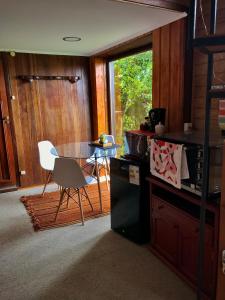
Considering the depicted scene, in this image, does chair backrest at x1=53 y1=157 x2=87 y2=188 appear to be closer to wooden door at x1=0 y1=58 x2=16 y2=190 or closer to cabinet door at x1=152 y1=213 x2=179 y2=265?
cabinet door at x1=152 y1=213 x2=179 y2=265

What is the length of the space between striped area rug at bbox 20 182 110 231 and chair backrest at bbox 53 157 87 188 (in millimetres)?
469

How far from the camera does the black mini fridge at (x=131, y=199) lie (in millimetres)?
2268

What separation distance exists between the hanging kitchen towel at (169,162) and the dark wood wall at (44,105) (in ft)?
8.08

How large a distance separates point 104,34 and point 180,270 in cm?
253

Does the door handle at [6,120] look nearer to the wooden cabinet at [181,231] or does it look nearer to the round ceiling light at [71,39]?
the round ceiling light at [71,39]

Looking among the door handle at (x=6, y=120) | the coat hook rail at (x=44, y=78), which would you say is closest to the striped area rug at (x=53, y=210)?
the door handle at (x=6, y=120)

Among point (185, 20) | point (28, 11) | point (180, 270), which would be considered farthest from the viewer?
point (185, 20)

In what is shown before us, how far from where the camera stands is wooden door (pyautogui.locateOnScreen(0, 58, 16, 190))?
367 cm

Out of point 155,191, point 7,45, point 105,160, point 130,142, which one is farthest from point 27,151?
point 155,191

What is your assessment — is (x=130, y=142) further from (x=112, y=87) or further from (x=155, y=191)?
(x=112, y=87)

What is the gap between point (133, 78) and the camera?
11.9ft

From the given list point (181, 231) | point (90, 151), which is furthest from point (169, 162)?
point (90, 151)

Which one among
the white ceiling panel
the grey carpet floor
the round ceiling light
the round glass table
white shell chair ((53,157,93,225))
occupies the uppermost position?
the round ceiling light

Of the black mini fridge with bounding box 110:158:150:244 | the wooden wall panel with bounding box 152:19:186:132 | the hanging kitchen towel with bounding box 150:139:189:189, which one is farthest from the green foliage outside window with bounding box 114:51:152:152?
the hanging kitchen towel with bounding box 150:139:189:189
